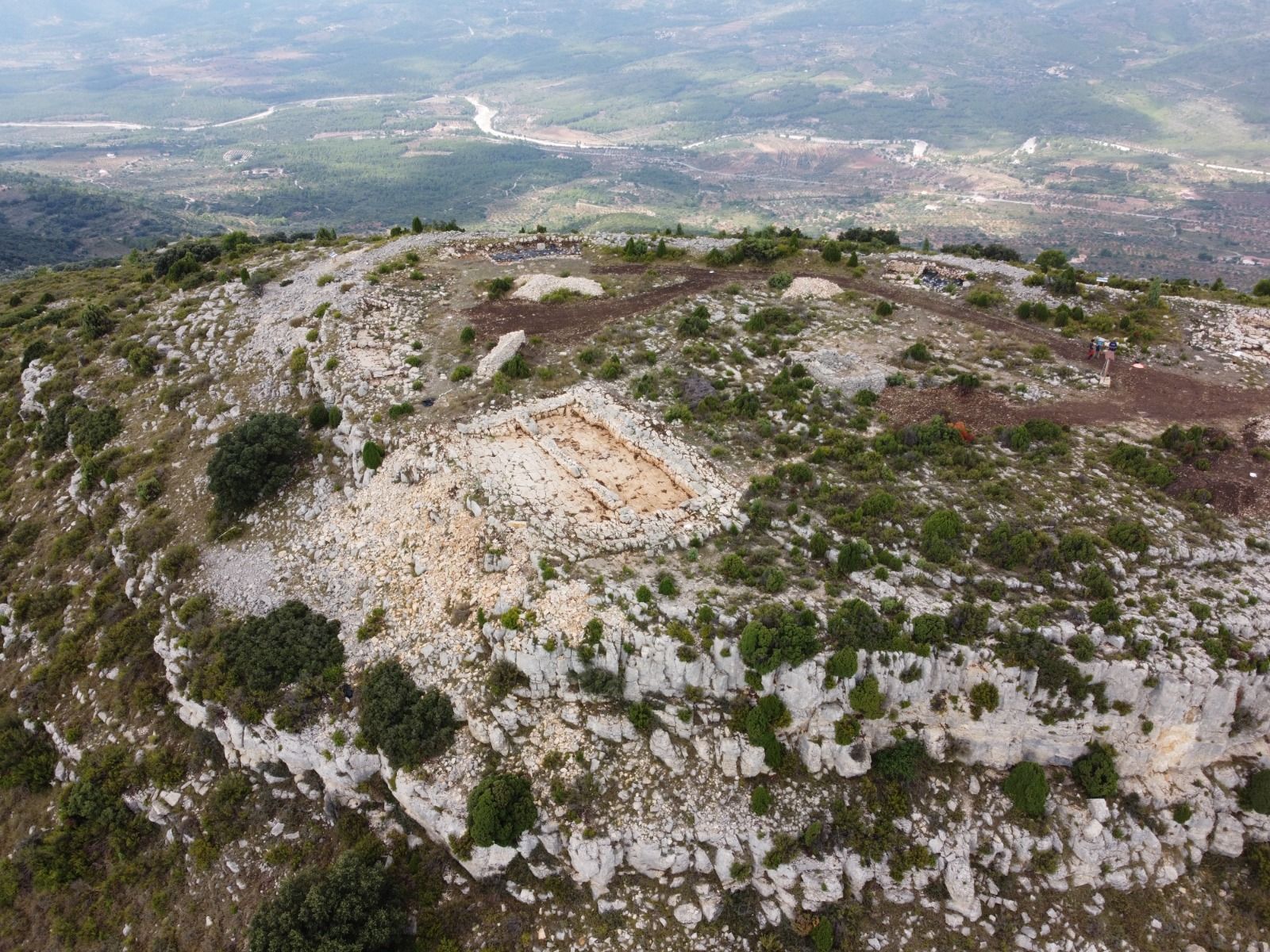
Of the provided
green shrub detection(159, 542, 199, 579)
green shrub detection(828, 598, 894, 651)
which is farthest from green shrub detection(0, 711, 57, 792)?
green shrub detection(828, 598, 894, 651)

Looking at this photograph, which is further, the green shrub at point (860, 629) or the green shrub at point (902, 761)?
the green shrub at point (902, 761)

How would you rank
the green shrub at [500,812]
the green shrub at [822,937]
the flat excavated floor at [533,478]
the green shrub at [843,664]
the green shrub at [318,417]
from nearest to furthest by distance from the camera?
the green shrub at [822,937]
the green shrub at [500,812]
the green shrub at [843,664]
the flat excavated floor at [533,478]
the green shrub at [318,417]

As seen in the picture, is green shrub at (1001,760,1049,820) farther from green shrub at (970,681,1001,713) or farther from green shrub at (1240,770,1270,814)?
green shrub at (1240,770,1270,814)

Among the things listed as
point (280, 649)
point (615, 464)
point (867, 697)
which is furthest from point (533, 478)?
point (867, 697)

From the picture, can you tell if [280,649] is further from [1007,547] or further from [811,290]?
[811,290]

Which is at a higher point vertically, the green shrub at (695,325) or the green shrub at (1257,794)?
the green shrub at (695,325)

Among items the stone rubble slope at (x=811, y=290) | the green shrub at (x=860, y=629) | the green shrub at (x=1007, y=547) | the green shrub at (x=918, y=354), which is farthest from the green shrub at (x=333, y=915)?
the stone rubble slope at (x=811, y=290)

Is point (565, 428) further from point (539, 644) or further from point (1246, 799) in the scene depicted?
point (1246, 799)

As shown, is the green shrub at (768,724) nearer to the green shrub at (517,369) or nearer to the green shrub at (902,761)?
the green shrub at (902,761)
